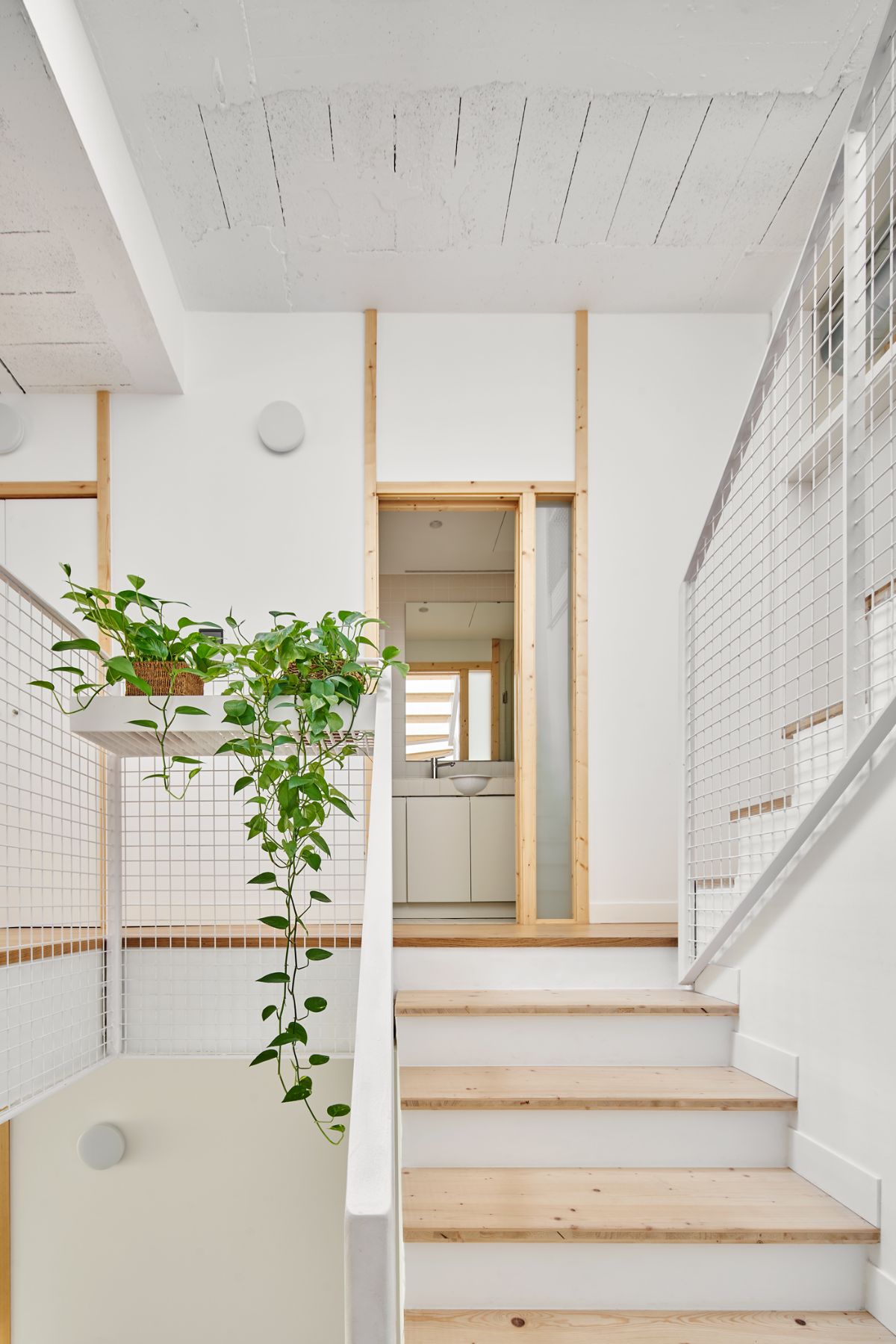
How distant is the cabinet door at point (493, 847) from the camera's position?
16.6 feet

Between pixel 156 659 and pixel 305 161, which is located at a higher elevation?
pixel 305 161

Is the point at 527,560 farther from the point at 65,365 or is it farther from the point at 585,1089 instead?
the point at 585,1089

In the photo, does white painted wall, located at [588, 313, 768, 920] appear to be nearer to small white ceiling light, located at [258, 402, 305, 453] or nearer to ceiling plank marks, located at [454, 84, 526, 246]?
ceiling plank marks, located at [454, 84, 526, 246]

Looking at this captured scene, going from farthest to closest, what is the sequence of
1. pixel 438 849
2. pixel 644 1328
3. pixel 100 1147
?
pixel 438 849
pixel 100 1147
pixel 644 1328

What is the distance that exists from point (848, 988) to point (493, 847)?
324 centimetres

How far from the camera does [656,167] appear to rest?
3.22m

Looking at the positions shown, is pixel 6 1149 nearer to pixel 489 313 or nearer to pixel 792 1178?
pixel 792 1178

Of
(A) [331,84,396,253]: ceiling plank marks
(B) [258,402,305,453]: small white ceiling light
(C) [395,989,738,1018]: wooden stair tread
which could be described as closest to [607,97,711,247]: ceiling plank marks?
(A) [331,84,396,253]: ceiling plank marks

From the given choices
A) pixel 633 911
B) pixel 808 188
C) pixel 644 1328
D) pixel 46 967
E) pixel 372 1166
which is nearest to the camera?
pixel 372 1166

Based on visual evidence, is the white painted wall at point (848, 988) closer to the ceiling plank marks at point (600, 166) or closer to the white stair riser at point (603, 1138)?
the white stair riser at point (603, 1138)

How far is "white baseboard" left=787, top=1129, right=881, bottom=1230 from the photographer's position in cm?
182

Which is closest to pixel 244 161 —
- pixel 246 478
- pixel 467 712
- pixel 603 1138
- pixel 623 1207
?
pixel 246 478

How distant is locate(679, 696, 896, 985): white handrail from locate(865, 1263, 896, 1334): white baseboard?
32.0 inches

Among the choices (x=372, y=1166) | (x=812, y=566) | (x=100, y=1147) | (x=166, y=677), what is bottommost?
(x=100, y=1147)
